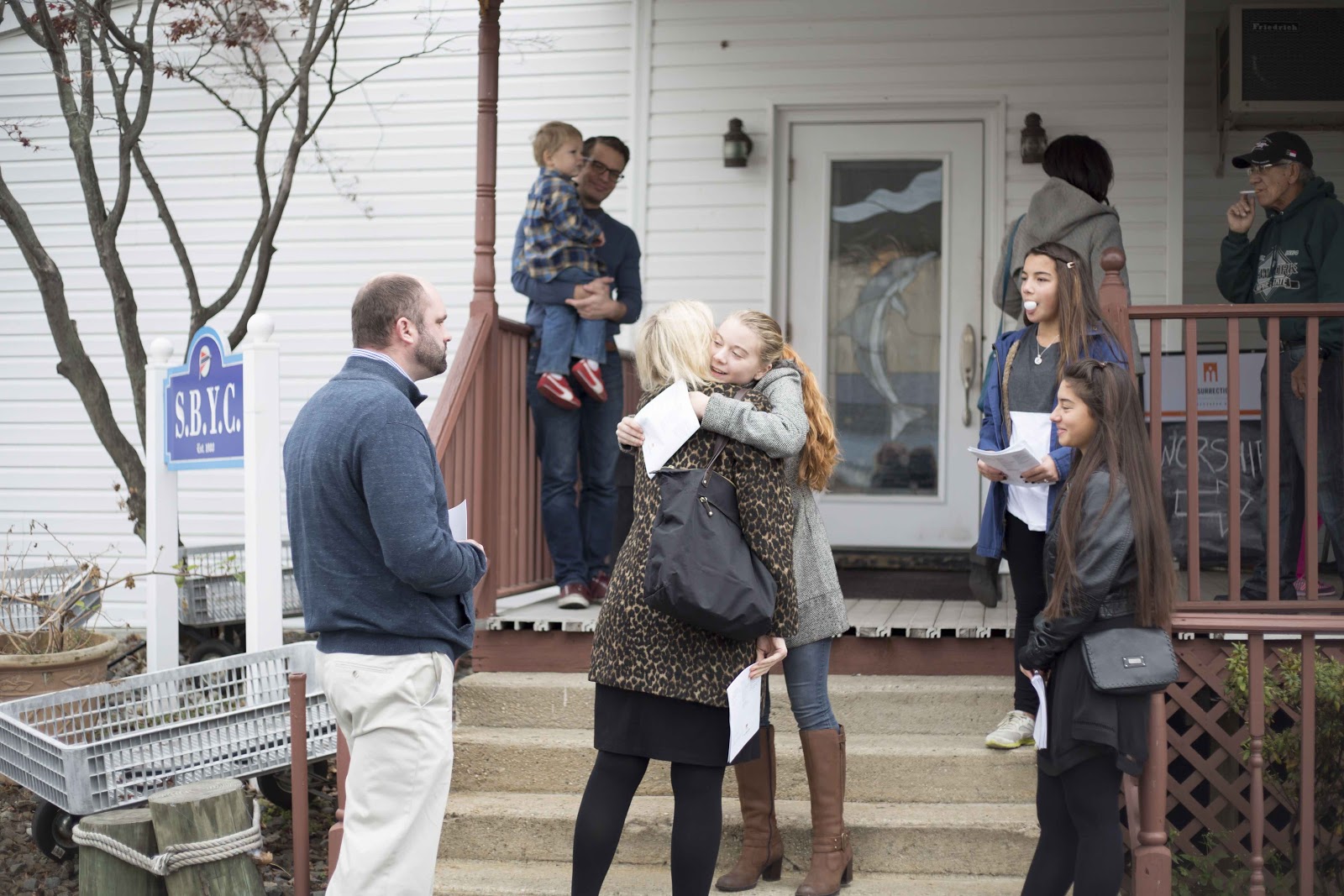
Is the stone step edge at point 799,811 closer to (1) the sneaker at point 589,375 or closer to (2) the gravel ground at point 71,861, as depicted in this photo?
(2) the gravel ground at point 71,861

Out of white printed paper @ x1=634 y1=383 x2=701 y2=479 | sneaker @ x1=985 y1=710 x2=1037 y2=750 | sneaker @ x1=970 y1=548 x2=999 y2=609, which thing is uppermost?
white printed paper @ x1=634 y1=383 x2=701 y2=479

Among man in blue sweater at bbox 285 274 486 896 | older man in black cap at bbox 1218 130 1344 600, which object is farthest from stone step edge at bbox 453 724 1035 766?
man in blue sweater at bbox 285 274 486 896

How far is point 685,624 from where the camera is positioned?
326 cm

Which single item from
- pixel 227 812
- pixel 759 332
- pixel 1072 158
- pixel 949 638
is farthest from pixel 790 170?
pixel 227 812

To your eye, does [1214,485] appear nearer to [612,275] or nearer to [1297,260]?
[1297,260]

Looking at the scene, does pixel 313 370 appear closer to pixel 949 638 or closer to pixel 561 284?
pixel 561 284

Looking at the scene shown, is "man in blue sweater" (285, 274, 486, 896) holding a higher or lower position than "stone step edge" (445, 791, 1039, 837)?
higher

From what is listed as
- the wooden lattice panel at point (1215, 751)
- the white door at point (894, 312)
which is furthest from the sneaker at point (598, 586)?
the wooden lattice panel at point (1215, 751)

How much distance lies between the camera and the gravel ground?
15.9 feet

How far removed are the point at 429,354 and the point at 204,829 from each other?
1767 mm

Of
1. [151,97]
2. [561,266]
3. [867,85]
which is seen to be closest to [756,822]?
[561,266]

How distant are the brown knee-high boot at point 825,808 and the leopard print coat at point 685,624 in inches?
22.4

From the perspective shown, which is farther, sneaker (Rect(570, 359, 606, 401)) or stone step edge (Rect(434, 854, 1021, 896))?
sneaker (Rect(570, 359, 606, 401))

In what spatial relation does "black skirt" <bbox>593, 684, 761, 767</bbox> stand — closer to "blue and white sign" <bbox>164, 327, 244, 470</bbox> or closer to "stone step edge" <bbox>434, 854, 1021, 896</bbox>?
"stone step edge" <bbox>434, 854, 1021, 896</bbox>
